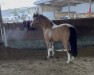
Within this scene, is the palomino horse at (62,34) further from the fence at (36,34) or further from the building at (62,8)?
the building at (62,8)

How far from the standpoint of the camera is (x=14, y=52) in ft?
20.8

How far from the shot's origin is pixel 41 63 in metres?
5.04

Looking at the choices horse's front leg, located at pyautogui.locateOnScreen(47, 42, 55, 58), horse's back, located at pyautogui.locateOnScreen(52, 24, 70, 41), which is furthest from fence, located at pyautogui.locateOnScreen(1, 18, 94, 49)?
horse's back, located at pyautogui.locateOnScreen(52, 24, 70, 41)

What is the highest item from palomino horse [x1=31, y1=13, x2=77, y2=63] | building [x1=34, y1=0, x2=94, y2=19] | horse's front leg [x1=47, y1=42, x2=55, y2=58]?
building [x1=34, y1=0, x2=94, y2=19]

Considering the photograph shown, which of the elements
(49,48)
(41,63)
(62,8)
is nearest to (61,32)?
(49,48)

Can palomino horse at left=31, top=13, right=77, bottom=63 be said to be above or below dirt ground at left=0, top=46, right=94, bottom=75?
above

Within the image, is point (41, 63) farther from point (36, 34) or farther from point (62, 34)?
point (36, 34)

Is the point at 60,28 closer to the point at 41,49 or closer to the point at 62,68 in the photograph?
the point at 62,68

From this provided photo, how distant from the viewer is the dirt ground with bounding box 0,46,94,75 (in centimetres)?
426

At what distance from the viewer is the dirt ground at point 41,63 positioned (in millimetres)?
4262

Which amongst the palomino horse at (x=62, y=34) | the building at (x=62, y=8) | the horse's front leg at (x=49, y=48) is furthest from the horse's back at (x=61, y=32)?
the building at (x=62, y=8)

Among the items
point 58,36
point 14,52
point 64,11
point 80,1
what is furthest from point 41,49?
point 80,1

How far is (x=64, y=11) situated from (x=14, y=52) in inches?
191

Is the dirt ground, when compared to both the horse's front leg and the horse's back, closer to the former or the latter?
the horse's front leg
